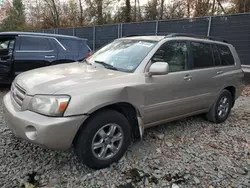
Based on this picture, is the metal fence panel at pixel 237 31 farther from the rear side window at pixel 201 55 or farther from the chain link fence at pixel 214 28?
the rear side window at pixel 201 55

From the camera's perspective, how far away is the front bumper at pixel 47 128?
236cm

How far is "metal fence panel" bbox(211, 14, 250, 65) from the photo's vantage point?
27.6ft

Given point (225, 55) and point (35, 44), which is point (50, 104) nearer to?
point (225, 55)

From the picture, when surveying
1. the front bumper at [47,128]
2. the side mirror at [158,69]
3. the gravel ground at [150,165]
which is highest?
the side mirror at [158,69]

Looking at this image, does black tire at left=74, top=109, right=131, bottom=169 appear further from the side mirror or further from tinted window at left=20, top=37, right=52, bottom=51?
tinted window at left=20, top=37, right=52, bottom=51

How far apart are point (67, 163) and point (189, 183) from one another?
151cm

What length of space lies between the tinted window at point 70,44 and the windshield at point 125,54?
3.41 m

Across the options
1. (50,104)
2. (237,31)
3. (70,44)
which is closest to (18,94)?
(50,104)

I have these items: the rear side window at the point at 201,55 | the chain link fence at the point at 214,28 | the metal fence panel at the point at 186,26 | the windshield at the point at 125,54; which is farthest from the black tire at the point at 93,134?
the metal fence panel at the point at 186,26

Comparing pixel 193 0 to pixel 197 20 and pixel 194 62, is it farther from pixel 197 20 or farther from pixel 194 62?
pixel 194 62

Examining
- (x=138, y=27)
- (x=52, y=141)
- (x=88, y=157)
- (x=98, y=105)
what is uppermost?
(x=138, y=27)

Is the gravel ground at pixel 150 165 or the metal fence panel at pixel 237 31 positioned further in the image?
the metal fence panel at pixel 237 31

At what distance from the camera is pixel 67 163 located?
2920 millimetres

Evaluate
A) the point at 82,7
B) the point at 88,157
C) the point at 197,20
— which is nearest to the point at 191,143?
the point at 88,157
